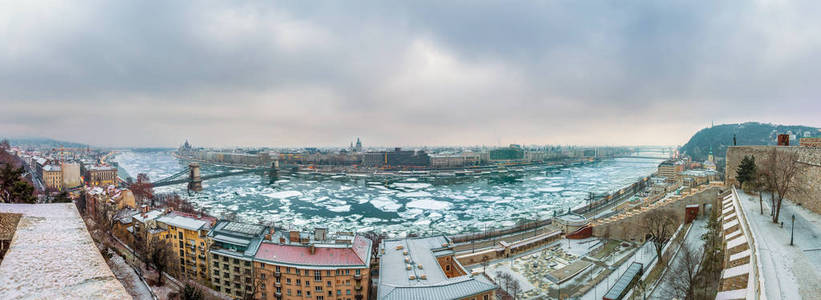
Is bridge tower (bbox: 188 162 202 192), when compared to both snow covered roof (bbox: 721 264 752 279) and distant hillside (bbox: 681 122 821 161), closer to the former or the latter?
snow covered roof (bbox: 721 264 752 279)

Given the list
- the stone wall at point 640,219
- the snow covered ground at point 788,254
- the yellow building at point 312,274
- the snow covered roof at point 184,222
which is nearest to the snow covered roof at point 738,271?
the snow covered ground at point 788,254

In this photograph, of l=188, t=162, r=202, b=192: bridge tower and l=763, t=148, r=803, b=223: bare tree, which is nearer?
l=763, t=148, r=803, b=223: bare tree

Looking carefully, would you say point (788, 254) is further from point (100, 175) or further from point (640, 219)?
point (100, 175)

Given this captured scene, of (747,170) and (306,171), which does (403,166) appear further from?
(747,170)

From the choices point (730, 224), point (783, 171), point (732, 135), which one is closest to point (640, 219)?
point (730, 224)

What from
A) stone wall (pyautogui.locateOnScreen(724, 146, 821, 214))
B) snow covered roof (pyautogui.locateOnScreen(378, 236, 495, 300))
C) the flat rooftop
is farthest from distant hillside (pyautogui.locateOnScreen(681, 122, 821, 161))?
the flat rooftop

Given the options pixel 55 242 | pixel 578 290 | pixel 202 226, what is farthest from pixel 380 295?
pixel 202 226

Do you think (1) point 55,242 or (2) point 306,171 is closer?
(1) point 55,242
